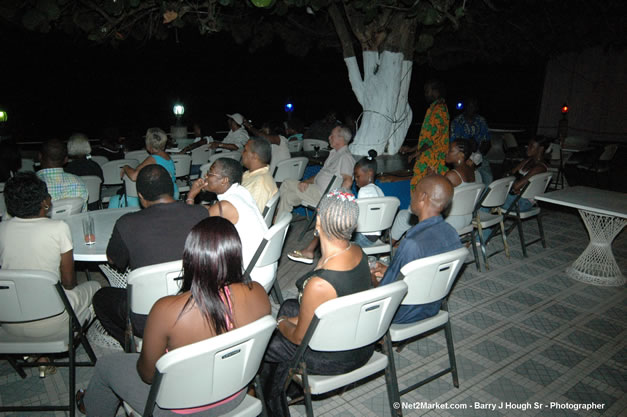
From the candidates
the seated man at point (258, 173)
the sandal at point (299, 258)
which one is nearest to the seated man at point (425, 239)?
the seated man at point (258, 173)

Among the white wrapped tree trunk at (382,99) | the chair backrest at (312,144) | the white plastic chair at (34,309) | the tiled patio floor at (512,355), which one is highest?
the white wrapped tree trunk at (382,99)

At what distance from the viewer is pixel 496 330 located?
3328 mm

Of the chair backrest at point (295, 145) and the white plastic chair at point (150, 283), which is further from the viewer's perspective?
the chair backrest at point (295, 145)

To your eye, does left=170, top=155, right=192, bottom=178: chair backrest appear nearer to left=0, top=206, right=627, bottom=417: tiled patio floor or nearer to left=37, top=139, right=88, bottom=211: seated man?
left=37, top=139, right=88, bottom=211: seated man

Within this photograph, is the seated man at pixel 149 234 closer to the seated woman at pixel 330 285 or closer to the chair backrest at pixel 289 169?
the seated woman at pixel 330 285

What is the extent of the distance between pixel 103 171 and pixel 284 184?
216 cm

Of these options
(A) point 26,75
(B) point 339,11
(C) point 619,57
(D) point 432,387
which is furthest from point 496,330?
(A) point 26,75

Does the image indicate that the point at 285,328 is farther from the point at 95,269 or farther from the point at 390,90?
the point at 390,90

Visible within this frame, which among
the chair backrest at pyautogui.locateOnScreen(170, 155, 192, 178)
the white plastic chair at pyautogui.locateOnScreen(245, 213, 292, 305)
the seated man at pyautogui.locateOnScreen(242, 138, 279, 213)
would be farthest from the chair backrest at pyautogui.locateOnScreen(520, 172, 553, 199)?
the chair backrest at pyautogui.locateOnScreen(170, 155, 192, 178)

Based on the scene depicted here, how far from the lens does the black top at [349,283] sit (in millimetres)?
1879

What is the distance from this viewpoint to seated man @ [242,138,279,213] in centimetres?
359

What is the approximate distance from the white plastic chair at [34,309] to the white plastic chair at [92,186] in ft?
7.06

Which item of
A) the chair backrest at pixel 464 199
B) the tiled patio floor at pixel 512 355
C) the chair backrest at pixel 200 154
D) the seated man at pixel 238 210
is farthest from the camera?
the chair backrest at pixel 200 154

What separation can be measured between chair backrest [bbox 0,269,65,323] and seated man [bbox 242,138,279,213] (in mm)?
1777
